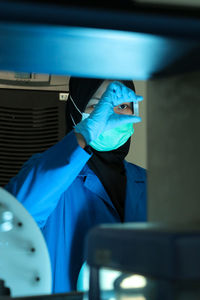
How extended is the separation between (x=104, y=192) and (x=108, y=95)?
0.50 metres

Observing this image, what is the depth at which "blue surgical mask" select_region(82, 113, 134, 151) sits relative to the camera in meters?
1.82

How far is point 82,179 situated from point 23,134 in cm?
36

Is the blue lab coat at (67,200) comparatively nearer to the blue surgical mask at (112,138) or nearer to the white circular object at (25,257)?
the blue surgical mask at (112,138)

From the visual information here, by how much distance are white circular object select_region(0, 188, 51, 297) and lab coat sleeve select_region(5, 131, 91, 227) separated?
3.04 feet

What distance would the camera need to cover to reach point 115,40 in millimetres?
373

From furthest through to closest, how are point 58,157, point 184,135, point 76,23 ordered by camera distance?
point 58,157
point 184,135
point 76,23

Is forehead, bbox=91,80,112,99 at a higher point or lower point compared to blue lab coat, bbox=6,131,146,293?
higher

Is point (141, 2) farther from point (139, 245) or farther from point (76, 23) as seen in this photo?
point (139, 245)

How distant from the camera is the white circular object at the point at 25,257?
2.10 feet

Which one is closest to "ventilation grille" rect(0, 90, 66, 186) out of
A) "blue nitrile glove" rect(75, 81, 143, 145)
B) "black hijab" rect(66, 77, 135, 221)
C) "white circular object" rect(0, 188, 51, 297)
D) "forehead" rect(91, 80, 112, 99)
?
"black hijab" rect(66, 77, 135, 221)

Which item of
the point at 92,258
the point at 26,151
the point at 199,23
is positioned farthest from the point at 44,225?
the point at 199,23

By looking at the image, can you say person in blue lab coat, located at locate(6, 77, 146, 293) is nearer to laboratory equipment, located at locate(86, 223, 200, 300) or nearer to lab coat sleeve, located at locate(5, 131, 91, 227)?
lab coat sleeve, located at locate(5, 131, 91, 227)

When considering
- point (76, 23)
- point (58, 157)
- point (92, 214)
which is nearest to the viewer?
point (76, 23)

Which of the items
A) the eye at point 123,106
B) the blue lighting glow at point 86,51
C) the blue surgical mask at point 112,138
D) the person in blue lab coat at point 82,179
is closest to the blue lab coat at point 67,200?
the person in blue lab coat at point 82,179
